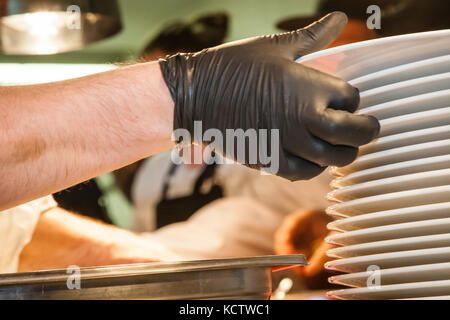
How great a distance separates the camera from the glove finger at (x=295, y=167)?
653 millimetres

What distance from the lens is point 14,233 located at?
117cm

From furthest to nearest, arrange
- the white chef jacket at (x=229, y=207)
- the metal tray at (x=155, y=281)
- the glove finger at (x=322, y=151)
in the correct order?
the white chef jacket at (x=229, y=207)
the glove finger at (x=322, y=151)
the metal tray at (x=155, y=281)

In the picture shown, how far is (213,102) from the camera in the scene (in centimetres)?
67

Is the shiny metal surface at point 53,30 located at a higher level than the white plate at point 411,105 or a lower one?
higher

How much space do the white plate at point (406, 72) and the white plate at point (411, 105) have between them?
27 millimetres

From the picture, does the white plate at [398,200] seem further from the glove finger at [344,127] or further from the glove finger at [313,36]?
the glove finger at [313,36]

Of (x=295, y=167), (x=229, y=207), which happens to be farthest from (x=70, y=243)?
(x=229, y=207)

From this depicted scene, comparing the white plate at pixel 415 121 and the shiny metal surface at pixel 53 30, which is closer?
the white plate at pixel 415 121

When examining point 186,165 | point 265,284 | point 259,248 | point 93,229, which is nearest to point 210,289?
point 265,284

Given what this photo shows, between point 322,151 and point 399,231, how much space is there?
120 millimetres

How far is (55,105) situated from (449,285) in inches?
18.8

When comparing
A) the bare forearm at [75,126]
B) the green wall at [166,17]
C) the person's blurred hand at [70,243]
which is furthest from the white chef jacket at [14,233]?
the green wall at [166,17]

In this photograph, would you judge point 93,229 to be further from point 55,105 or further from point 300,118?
point 300,118

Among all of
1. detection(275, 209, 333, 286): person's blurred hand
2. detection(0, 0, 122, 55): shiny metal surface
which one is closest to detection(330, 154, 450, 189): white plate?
detection(0, 0, 122, 55): shiny metal surface
